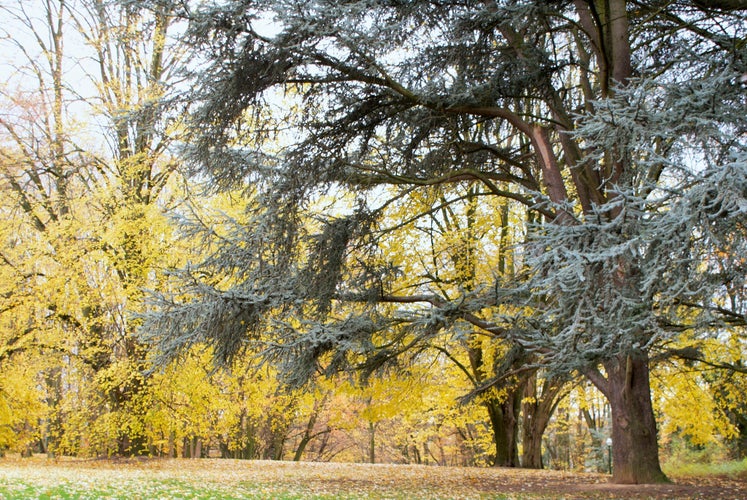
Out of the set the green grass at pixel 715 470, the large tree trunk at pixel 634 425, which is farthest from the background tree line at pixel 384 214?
the green grass at pixel 715 470

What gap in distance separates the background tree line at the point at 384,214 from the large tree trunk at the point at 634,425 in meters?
0.03

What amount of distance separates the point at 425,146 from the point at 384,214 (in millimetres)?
1749

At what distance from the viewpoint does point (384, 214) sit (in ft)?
34.3

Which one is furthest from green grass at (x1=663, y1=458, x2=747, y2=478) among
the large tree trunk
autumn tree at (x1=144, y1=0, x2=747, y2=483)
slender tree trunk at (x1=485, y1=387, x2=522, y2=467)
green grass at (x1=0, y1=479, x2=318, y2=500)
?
green grass at (x1=0, y1=479, x2=318, y2=500)

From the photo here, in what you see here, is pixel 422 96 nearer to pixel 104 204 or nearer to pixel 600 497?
pixel 600 497

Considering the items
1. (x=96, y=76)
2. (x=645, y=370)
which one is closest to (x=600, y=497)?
(x=645, y=370)

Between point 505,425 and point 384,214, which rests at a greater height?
point 384,214

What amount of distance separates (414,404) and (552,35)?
27.7 feet

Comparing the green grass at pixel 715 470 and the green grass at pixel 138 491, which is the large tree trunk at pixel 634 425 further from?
the green grass at pixel 715 470

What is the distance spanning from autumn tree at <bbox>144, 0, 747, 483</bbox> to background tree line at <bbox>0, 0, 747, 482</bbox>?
0.04 metres

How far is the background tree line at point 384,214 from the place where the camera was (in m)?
5.12

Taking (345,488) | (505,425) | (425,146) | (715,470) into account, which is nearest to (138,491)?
(345,488)

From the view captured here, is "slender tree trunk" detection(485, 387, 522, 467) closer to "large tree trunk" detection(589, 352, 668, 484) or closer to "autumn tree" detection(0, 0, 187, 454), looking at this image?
"large tree trunk" detection(589, 352, 668, 484)

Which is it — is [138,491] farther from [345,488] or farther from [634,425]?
[634,425]
